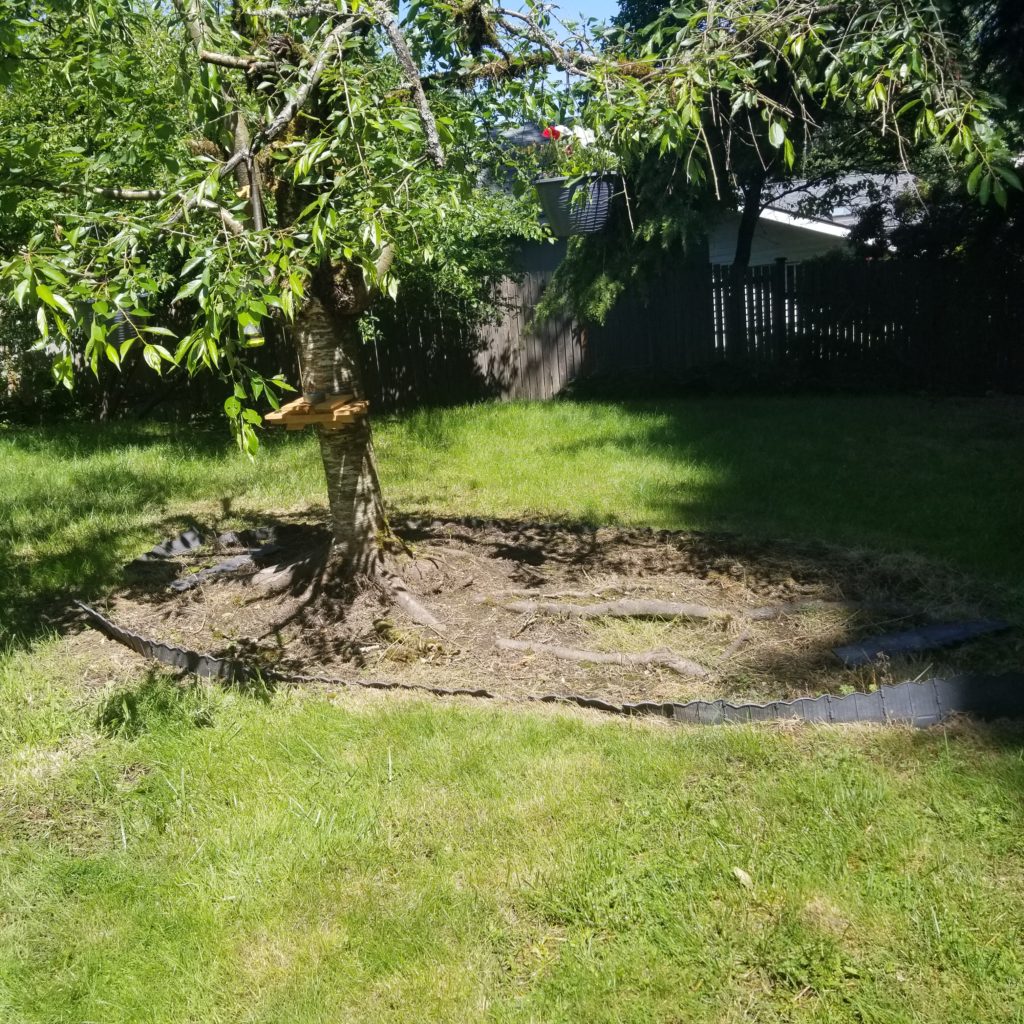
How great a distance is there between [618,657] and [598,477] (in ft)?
12.7

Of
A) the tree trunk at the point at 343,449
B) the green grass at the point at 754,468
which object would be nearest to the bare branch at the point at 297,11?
the tree trunk at the point at 343,449

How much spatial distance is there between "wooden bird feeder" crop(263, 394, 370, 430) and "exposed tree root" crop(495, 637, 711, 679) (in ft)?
4.49

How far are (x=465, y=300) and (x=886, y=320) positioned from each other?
540 centimetres

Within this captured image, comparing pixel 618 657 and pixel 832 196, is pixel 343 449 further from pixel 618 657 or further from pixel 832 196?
pixel 832 196

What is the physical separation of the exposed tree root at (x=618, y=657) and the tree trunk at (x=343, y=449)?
1125 mm

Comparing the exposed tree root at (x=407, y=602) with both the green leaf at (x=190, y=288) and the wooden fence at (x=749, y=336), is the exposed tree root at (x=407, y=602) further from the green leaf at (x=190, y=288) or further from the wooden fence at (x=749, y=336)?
the wooden fence at (x=749, y=336)

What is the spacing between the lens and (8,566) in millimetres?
6742

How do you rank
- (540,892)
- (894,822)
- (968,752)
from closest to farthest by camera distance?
(540,892)
(894,822)
(968,752)

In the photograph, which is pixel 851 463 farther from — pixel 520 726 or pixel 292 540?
pixel 520 726

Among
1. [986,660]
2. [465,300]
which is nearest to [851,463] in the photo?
[986,660]

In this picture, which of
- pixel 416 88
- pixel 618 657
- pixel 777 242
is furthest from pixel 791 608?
pixel 777 242

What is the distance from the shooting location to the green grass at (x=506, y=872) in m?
2.77

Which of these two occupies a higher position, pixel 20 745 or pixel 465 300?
pixel 465 300

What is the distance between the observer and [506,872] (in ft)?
10.6
